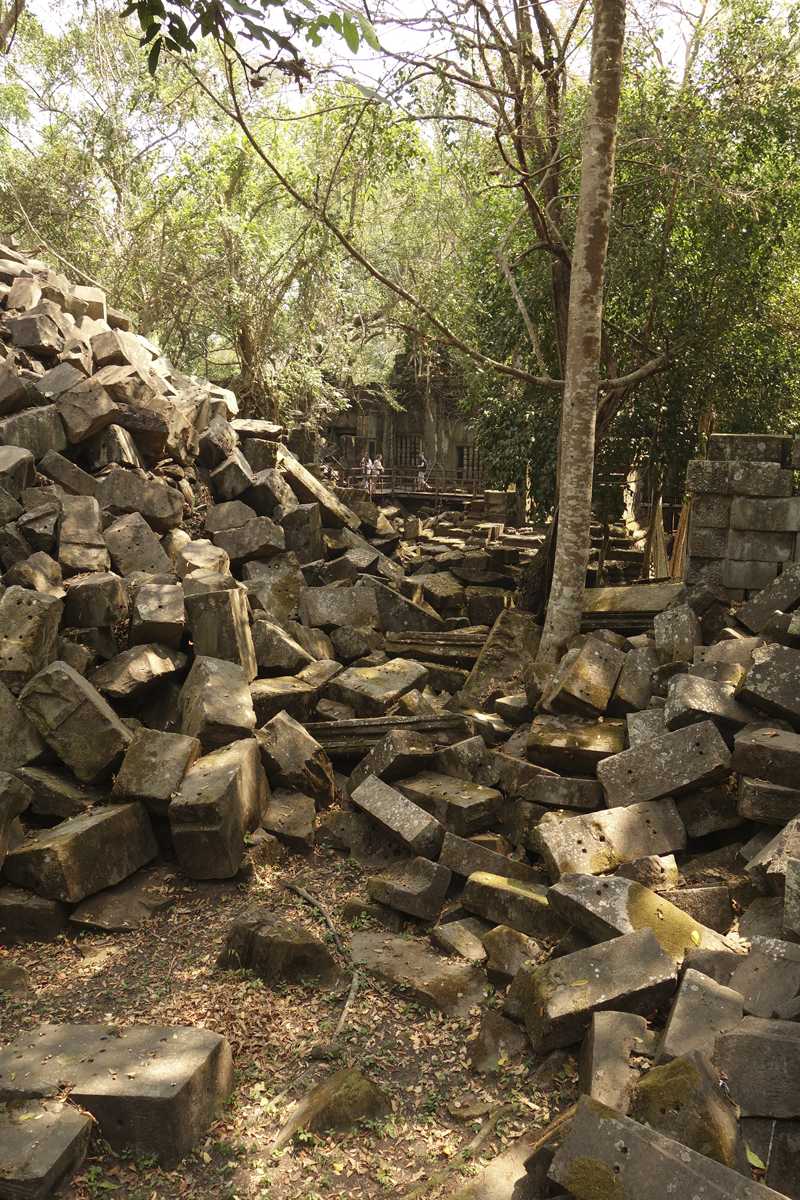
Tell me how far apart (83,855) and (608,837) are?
9.88ft

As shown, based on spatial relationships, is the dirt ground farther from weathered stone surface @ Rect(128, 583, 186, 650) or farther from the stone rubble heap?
weathered stone surface @ Rect(128, 583, 186, 650)

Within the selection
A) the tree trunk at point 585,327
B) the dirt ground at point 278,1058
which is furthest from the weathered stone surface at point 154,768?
the tree trunk at point 585,327

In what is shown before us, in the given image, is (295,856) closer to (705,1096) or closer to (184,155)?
(705,1096)

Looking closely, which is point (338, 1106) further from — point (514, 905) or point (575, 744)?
point (575, 744)

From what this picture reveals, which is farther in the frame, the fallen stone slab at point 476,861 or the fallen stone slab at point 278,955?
the fallen stone slab at point 476,861

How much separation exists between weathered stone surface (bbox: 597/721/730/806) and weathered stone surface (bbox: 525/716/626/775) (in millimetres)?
387

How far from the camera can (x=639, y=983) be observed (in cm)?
344

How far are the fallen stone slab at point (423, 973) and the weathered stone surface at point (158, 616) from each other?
2.82 meters

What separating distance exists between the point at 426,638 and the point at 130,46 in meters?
15.1

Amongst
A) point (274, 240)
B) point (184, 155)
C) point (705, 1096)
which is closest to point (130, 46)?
point (184, 155)

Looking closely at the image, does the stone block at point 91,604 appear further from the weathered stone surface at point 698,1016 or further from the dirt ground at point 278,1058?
the weathered stone surface at point 698,1016

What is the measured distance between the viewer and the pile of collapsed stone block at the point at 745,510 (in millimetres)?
6484

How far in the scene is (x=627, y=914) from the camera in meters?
3.84

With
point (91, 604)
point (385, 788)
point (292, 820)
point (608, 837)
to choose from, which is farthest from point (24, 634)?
point (608, 837)
